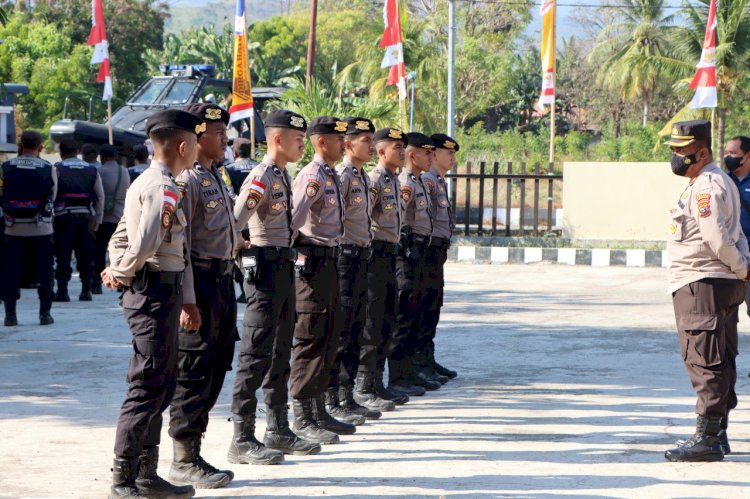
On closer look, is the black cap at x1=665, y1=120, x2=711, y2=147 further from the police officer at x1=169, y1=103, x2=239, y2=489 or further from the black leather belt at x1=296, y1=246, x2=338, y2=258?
the police officer at x1=169, y1=103, x2=239, y2=489

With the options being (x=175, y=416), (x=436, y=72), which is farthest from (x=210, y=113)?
(x=436, y=72)

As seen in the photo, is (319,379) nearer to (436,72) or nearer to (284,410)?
(284,410)

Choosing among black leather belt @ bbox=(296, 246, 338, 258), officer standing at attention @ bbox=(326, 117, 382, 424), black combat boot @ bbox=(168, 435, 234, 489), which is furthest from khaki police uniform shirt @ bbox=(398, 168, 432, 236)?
black combat boot @ bbox=(168, 435, 234, 489)

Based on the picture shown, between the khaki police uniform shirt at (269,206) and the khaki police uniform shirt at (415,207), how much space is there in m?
2.37

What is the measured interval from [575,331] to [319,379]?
5.19 metres

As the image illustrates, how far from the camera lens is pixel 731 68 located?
30.0 meters

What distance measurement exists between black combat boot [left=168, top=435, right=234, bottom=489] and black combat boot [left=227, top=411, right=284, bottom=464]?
0.43m

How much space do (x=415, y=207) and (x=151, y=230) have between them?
397cm

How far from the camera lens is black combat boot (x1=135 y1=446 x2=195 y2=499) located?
5375 mm

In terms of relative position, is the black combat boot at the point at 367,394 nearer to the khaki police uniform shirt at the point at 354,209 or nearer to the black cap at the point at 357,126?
the khaki police uniform shirt at the point at 354,209

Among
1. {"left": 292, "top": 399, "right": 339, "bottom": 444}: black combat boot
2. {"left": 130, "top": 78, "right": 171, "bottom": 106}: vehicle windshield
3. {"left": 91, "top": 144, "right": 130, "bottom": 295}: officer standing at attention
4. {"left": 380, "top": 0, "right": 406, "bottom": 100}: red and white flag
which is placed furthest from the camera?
{"left": 130, "top": 78, "right": 171, "bottom": 106}: vehicle windshield

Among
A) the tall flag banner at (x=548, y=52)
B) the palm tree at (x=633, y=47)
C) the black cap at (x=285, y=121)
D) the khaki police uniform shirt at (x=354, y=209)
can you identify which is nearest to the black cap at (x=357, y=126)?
the khaki police uniform shirt at (x=354, y=209)

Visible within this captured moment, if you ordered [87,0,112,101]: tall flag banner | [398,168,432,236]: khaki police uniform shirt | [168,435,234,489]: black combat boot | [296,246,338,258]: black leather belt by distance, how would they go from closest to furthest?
[168,435,234,489]: black combat boot, [296,246,338,258]: black leather belt, [398,168,432,236]: khaki police uniform shirt, [87,0,112,101]: tall flag banner

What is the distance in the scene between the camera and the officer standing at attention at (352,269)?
7.41 meters
